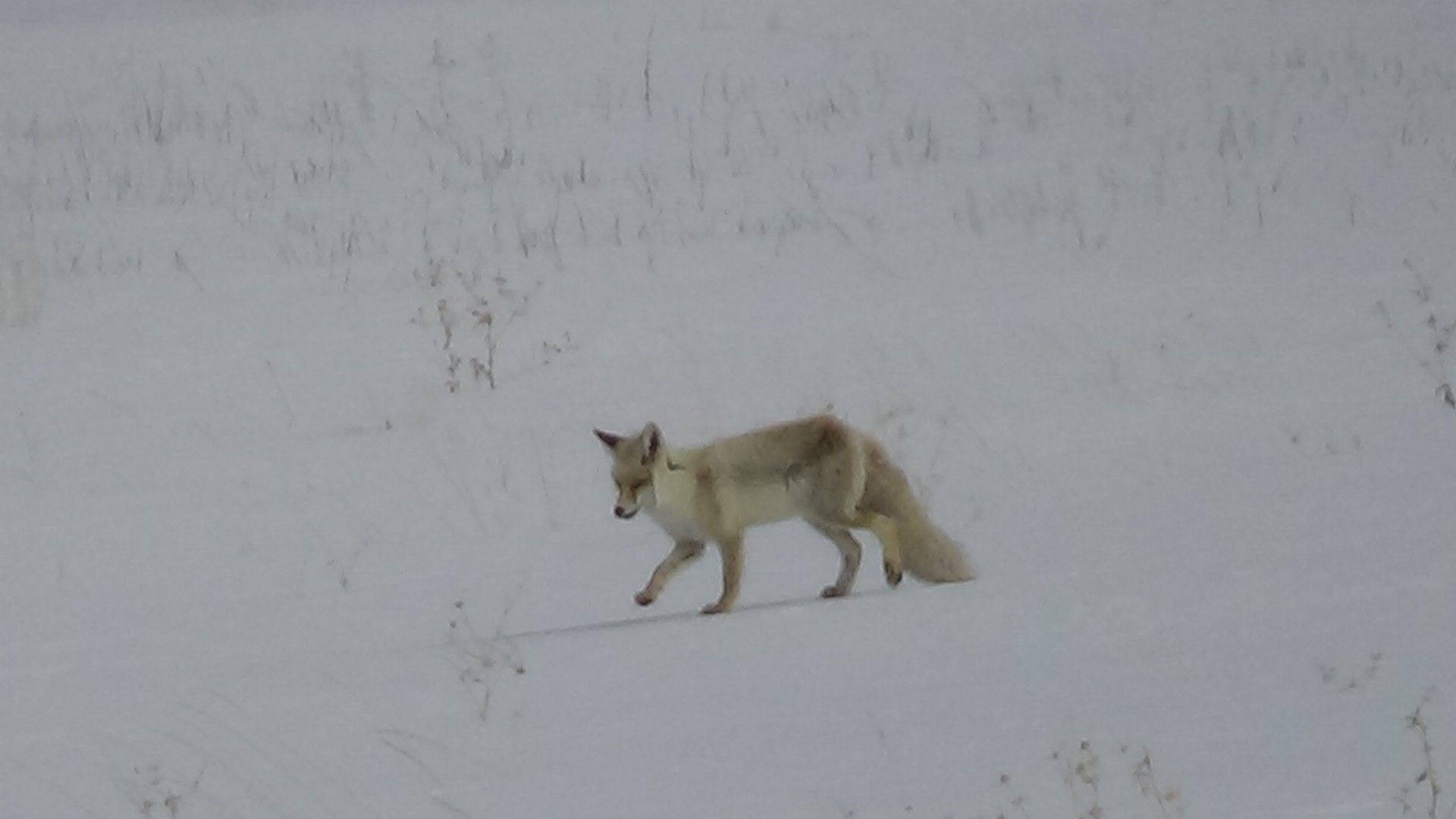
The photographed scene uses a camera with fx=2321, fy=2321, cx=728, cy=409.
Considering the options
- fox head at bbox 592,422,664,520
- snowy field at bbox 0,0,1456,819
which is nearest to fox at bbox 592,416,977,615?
fox head at bbox 592,422,664,520

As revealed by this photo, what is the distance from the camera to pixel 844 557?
5.83m

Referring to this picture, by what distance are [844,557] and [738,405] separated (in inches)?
77.5

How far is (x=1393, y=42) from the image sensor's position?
508 inches

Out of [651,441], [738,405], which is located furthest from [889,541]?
[738,405]

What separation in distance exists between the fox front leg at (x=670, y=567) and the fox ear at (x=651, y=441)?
0.34 m

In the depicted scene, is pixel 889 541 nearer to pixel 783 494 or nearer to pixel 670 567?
pixel 783 494

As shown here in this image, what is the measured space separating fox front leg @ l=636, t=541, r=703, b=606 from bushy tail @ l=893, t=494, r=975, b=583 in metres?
0.52

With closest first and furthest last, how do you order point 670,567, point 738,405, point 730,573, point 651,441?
1. point 651,441
2. point 730,573
3. point 670,567
4. point 738,405

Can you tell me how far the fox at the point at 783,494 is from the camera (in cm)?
568

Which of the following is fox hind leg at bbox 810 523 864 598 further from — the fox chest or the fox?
the fox chest

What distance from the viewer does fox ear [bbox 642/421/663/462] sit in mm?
5598

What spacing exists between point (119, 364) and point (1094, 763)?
206 inches

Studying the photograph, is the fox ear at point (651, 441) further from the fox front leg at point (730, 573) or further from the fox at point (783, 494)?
the fox front leg at point (730, 573)

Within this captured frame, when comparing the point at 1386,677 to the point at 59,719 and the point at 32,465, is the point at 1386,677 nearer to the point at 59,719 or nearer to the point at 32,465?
the point at 59,719
